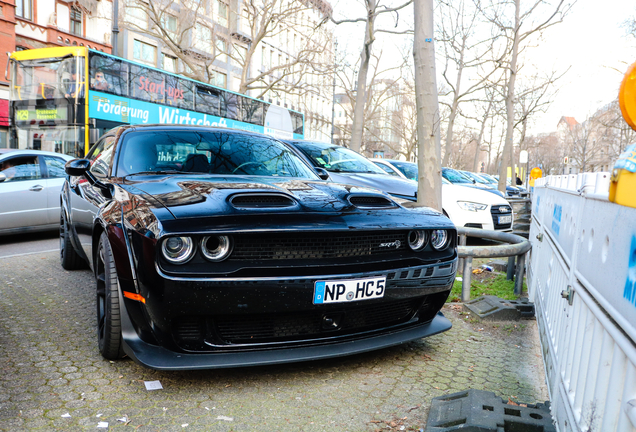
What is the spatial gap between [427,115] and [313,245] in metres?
4.50

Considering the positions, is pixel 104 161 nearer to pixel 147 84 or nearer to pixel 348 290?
pixel 348 290

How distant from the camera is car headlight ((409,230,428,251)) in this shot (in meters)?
3.30

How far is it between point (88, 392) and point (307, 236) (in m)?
1.41

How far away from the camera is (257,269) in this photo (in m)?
2.69

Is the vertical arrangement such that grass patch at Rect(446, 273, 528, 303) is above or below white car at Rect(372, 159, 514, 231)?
below

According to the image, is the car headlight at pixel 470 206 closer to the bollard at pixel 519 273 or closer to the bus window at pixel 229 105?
the bollard at pixel 519 273

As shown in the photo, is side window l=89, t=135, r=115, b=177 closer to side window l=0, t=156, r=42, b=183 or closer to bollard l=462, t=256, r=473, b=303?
bollard l=462, t=256, r=473, b=303

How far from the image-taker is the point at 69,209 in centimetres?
521

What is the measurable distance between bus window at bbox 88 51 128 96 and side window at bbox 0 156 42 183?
453 cm

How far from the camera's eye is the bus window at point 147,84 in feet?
44.3

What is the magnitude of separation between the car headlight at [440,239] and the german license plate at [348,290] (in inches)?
22.1

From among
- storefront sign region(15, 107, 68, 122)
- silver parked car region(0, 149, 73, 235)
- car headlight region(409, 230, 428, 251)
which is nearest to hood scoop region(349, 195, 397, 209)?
car headlight region(409, 230, 428, 251)

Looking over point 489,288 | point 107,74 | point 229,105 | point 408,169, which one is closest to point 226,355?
point 489,288

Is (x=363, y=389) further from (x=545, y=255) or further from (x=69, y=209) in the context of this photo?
(x=69, y=209)
